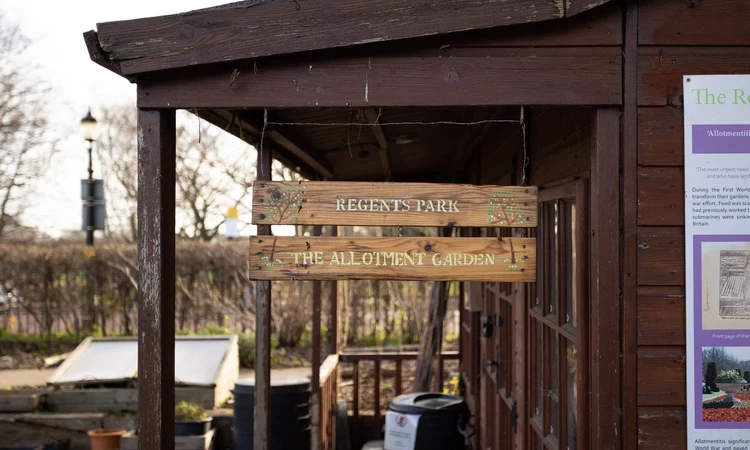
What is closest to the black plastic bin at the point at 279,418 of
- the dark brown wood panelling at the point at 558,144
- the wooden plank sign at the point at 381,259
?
the dark brown wood panelling at the point at 558,144

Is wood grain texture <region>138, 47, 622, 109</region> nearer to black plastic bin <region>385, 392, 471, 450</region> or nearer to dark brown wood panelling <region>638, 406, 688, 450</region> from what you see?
dark brown wood panelling <region>638, 406, 688, 450</region>

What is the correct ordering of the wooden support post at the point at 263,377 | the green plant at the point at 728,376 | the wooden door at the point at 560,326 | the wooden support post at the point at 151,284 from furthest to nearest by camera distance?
the wooden support post at the point at 263,377
the wooden door at the point at 560,326
the wooden support post at the point at 151,284
the green plant at the point at 728,376

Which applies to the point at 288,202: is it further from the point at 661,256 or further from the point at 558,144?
the point at 558,144

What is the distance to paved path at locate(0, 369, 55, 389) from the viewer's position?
10.6 meters

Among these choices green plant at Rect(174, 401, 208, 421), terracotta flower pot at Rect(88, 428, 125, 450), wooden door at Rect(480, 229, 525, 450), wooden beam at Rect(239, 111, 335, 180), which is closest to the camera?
wooden beam at Rect(239, 111, 335, 180)

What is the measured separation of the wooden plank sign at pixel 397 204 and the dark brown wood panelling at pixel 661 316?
481mm

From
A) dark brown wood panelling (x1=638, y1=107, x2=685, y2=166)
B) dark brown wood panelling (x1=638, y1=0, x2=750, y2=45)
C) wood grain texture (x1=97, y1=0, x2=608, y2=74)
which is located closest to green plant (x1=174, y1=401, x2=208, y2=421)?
wood grain texture (x1=97, y1=0, x2=608, y2=74)

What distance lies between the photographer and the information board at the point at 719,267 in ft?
8.59

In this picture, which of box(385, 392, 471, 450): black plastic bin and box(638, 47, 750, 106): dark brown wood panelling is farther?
box(385, 392, 471, 450): black plastic bin

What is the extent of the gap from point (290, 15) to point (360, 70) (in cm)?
31

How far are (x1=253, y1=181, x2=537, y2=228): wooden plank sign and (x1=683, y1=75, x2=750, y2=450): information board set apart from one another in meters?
0.58

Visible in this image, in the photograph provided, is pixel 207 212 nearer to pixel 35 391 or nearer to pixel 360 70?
pixel 35 391

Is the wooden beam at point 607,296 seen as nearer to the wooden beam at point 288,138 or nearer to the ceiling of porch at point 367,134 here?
the ceiling of porch at point 367,134

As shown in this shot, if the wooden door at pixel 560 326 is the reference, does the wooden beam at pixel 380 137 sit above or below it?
above
